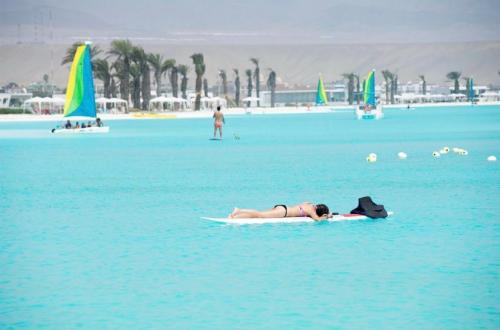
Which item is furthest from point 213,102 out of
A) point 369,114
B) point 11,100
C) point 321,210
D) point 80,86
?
point 321,210

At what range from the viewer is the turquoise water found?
15602 millimetres

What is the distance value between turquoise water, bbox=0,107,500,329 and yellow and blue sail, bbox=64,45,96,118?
3121cm

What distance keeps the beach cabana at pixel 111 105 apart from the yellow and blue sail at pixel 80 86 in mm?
61812

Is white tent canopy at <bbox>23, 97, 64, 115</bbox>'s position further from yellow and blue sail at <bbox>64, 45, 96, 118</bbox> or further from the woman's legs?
the woman's legs

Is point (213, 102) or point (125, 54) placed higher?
Answer: point (125, 54)

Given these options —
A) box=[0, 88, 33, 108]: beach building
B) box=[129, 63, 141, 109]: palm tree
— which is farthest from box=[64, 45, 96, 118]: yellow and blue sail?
box=[0, 88, 33, 108]: beach building

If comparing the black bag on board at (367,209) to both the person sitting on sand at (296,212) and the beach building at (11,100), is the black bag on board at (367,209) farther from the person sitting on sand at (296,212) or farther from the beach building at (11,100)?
the beach building at (11,100)

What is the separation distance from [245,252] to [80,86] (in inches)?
2159

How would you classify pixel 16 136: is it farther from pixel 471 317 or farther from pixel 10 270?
pixel 471 317

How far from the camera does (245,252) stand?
20531mm

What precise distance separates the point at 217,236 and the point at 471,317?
835cm

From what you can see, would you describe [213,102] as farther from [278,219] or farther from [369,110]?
[278,219]

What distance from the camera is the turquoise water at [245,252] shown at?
15602 mm

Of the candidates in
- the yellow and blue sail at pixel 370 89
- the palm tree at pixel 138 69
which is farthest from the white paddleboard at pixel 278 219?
the palm tree at pixel 138 69
